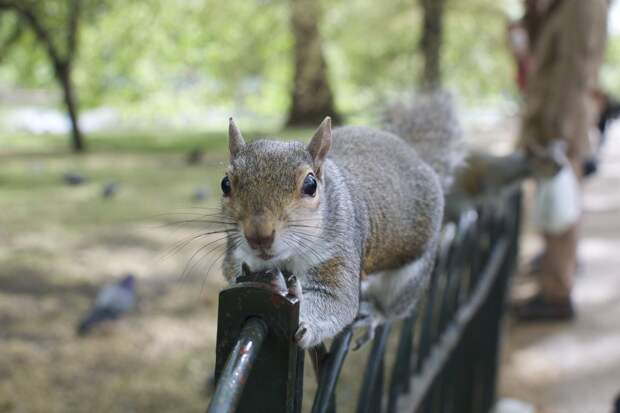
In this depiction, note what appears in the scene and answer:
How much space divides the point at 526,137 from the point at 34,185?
4.39 meters

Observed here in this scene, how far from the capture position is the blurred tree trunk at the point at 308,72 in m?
5.18

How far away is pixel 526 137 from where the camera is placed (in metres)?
3.81

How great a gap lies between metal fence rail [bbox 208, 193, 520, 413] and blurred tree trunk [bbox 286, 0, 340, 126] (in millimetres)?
2160

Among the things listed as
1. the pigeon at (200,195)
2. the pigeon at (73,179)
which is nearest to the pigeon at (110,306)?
the pigeon at (200,195)

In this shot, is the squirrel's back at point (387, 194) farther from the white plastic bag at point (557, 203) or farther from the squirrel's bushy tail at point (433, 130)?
the white plastic bag at point (557, 203)

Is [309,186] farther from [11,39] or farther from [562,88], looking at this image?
[11,39]

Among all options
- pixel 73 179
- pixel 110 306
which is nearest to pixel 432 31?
pixel 73 179

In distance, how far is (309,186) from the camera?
865 millimetres

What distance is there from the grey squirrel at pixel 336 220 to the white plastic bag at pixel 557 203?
6.80 ft

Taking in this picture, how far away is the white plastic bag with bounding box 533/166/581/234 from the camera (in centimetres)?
326

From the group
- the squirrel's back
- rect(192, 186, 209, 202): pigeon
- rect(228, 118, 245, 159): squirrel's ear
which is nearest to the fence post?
rect(228, 118, 245, 159): squirrel's ear

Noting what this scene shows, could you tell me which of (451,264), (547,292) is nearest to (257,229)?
(451,264)

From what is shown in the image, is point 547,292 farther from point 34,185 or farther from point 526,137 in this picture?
point 34,185

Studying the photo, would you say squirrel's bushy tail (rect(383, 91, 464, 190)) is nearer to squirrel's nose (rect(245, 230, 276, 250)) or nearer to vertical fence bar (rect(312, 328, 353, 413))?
vertical fence bar (rect(312, 328, 353, 413))
